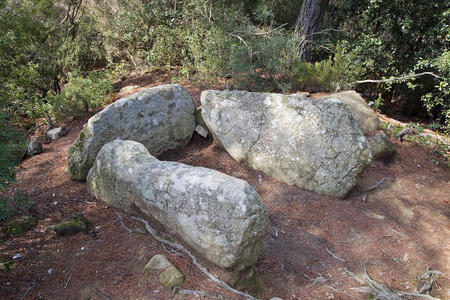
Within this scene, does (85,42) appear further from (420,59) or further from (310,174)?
(420,59)

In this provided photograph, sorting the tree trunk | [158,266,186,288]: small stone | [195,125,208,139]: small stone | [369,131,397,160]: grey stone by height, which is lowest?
[369,131,397,160]: grey stone

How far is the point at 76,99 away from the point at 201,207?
17.7 ft

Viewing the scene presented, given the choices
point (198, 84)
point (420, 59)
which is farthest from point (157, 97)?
point (420, 59)

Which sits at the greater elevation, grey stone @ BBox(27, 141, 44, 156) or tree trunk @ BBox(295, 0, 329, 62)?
tree trunk @ BBox(295, 0, 329, 62)

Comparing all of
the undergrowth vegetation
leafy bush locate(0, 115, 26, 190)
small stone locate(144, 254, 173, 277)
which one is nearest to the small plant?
leafy bush locate(0, 115, 26, 190)

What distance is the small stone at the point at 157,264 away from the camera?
2947 mm

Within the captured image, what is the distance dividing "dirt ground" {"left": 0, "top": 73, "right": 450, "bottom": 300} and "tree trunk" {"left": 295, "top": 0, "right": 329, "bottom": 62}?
4.24 metres

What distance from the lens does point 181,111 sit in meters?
5.33

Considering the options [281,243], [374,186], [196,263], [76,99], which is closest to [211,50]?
[76,99]

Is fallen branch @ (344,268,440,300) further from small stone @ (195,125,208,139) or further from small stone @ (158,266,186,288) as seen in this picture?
small stone @ (195,125,208,139)

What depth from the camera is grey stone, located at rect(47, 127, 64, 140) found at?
6.44 meters

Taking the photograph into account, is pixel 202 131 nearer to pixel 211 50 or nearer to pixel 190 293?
pixel 211 50

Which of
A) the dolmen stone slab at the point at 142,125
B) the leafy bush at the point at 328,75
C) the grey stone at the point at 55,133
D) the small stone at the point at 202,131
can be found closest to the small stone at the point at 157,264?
the dolmen stone slab at the point at 142,125

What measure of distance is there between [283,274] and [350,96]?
178 inches
